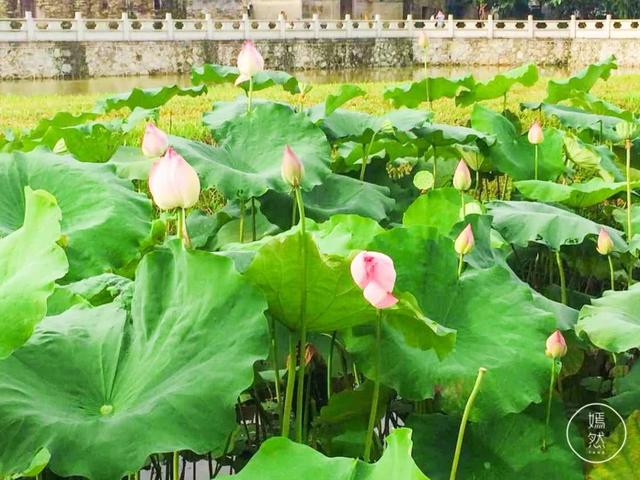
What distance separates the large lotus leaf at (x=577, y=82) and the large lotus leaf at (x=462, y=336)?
1649mm

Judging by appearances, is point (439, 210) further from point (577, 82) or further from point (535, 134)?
point (577, 82)

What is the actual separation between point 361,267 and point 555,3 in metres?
25.6

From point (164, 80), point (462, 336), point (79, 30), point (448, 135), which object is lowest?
point (164, 80)

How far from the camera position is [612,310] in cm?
128

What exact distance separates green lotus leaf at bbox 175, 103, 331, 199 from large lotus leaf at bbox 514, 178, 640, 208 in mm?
425

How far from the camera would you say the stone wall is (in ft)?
60.1

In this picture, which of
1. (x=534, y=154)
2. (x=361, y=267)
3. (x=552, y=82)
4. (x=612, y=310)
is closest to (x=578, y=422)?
(x=612, y=310)

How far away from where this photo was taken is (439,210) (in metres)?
1.65

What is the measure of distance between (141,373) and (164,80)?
18.6m

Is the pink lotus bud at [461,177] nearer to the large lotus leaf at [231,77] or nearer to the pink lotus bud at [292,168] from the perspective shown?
the pink lotus bud at [292,168]

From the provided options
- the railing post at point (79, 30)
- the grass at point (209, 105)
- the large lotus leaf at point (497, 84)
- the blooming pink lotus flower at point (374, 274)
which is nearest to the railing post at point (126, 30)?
the railing post at point (79, 30)

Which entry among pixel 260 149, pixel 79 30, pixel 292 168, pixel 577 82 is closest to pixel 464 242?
pixel 292 168

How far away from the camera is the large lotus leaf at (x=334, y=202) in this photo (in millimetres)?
1742

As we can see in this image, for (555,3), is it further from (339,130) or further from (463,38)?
(339,130)
